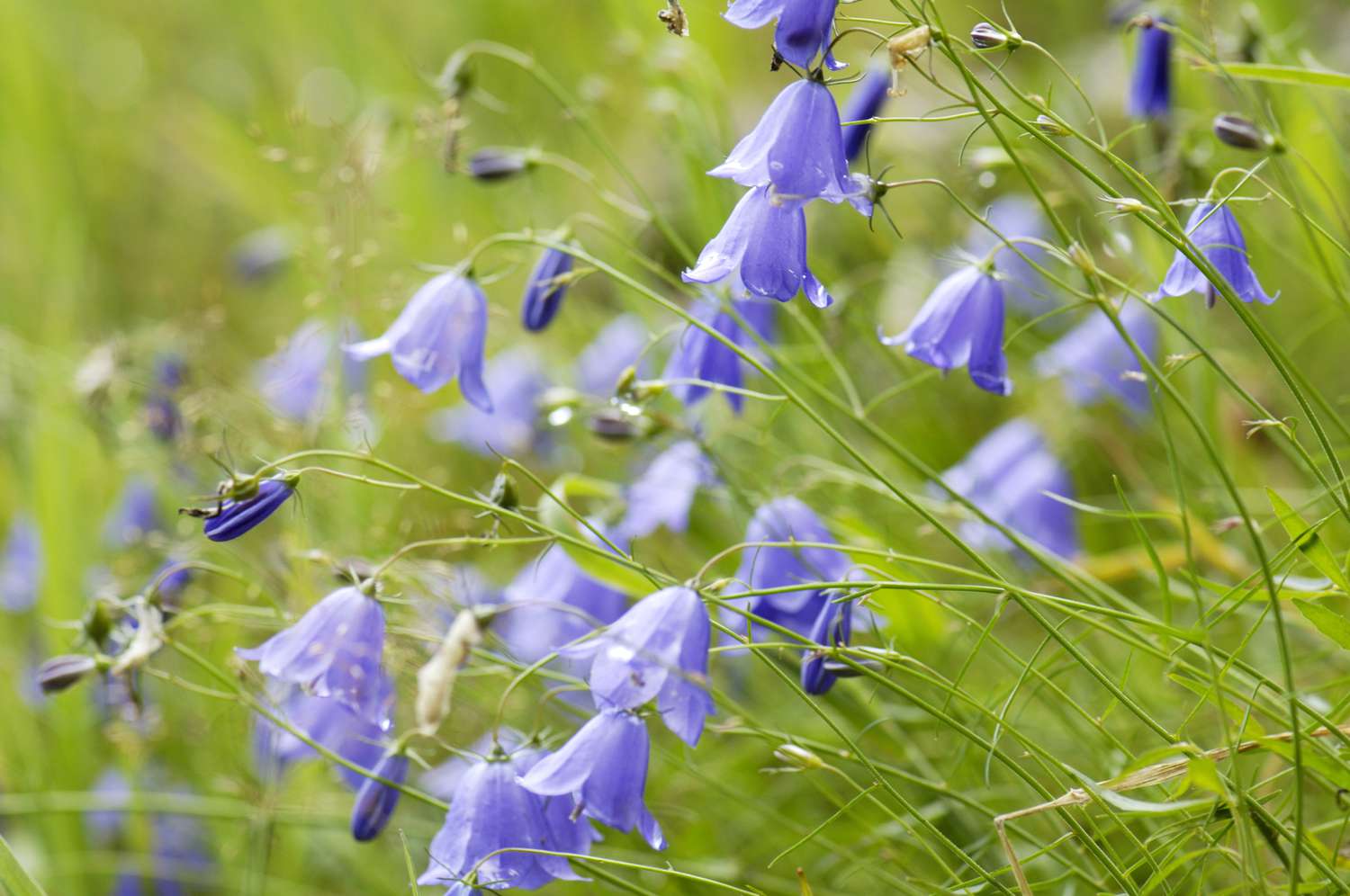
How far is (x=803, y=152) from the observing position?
1179mm

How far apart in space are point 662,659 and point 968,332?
0.55m

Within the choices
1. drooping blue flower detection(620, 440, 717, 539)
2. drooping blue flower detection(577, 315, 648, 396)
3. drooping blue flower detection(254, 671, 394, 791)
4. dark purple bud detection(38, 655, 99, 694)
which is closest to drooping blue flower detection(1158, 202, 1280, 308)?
drooping blue flower detection(620, 440, 717, 539)

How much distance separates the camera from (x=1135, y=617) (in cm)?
112

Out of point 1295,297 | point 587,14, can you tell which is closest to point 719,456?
point 1295,297

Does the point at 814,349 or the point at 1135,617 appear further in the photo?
the point at 814,349

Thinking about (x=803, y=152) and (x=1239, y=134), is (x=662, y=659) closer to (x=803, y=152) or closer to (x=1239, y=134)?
(x=803, y=152)

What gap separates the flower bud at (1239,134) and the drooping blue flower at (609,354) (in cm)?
147

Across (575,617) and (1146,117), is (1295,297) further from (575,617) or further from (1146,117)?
(575,617)

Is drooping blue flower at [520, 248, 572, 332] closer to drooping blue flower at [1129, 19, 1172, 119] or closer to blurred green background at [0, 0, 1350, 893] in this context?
blurred green background at [0, 0, 1350, 893]

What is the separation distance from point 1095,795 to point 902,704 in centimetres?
89

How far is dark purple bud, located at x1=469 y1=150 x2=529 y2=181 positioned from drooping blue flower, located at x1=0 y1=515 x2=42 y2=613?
1.66 m

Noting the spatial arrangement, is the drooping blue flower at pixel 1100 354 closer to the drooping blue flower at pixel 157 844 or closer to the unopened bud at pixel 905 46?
the unopened bud at pixel 905 46

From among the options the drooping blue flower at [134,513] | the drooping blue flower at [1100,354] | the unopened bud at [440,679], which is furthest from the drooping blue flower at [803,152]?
the drooping blue flower at [134,513]

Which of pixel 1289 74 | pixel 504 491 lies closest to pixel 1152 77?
pixel 1289 74
